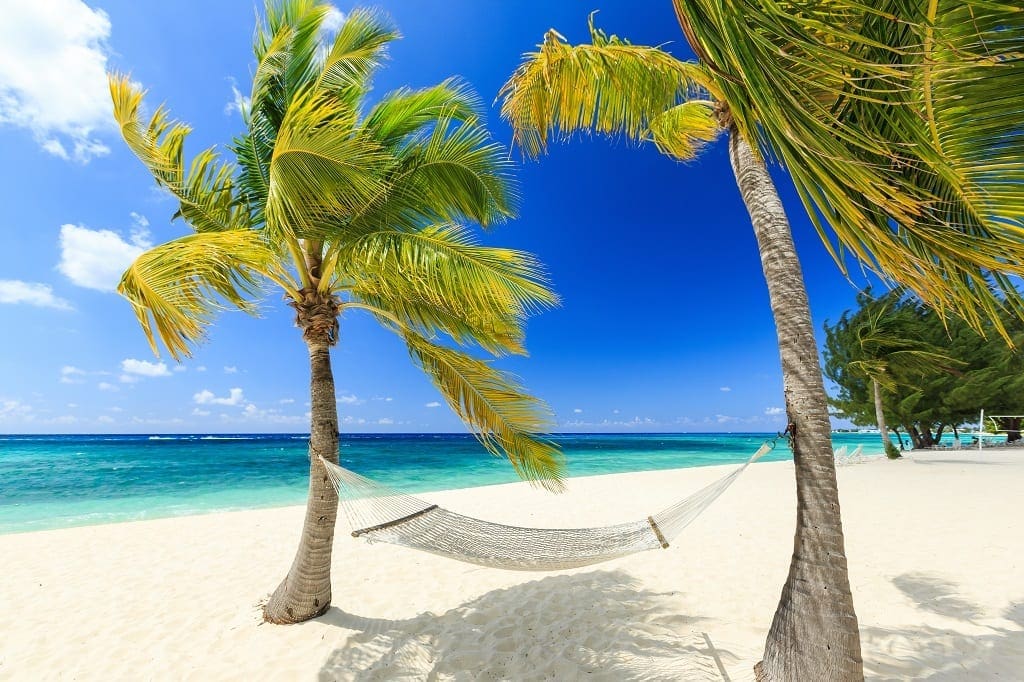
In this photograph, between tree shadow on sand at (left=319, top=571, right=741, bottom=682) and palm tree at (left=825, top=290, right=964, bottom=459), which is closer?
tree shadow on sand at (left=319, top=571, right=741, bottom=682)

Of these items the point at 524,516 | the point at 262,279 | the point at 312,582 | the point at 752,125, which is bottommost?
the point at 524,516

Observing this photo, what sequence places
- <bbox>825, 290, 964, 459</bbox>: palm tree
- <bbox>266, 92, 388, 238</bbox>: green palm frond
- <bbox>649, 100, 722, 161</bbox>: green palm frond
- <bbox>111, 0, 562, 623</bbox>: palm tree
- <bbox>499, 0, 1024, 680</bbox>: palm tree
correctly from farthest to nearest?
<bbox>825, 290, 964, 459</bbox>: palm tree, <bbox>649, 100, 722, 161</bbox>: green palm frond, <bbox>111, 0, 562, 623</bbox>: palm tree, <bbox>266, 92, 388, 238</bbox>: green palm frond, <bbox>499, 0, 1024, 680</bbox>: palm tree

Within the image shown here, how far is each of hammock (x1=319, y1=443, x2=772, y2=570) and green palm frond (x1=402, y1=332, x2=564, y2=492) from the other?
0.42 meters

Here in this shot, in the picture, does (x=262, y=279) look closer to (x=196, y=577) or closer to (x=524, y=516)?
(x=196, y=577)


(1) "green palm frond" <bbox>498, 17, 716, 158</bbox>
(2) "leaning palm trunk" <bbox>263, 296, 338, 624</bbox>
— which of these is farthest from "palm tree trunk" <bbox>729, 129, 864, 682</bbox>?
(2) "leaning palm trunk" <bbox>263, 296, 338, 624</bbox>

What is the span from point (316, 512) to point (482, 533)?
0.96m

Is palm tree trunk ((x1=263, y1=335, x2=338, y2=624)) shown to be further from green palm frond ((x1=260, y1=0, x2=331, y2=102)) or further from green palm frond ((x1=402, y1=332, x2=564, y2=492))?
green palm frond ((x1=260, y1=0, x2=331, y2=102))

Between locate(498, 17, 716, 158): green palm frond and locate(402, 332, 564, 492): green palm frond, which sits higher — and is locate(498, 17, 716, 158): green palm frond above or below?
above

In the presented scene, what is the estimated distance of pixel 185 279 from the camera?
7.34 feet

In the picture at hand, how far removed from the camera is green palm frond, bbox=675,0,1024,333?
0.57 meters

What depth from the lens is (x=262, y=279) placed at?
2.67m

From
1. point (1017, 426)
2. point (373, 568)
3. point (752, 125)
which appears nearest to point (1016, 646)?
point (752, 125)

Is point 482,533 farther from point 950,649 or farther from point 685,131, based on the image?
point 685,131

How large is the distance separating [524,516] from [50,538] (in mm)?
5213
